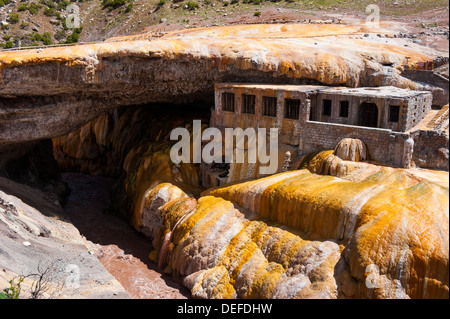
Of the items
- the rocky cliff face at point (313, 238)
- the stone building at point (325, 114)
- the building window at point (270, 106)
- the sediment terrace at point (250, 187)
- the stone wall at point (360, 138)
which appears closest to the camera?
the rocky cliff face at point (313, 238)

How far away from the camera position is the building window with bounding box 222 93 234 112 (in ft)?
84.2

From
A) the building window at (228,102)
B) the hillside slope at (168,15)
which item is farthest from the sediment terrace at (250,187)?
the hillside slope at (168,15)

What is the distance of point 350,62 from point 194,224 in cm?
1204

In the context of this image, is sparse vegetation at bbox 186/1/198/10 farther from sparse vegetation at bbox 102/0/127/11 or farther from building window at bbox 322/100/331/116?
building window at bbox 322/100/331/116

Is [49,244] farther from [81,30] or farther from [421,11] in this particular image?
[81,30]

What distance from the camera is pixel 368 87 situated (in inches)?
1008

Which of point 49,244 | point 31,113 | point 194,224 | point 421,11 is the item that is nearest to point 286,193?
point 194,224

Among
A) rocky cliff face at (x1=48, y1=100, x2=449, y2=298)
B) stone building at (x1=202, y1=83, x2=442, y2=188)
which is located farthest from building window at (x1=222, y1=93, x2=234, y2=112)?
rocky cliff face at (x1=48, y1=100, x2=449, y2=298)

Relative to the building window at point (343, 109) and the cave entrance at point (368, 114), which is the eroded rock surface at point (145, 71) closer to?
the building window at point (343, 109)

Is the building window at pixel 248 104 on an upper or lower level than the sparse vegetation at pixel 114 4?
lower

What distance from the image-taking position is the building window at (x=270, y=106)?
24.3 metres

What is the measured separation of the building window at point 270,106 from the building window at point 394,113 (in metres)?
5.49

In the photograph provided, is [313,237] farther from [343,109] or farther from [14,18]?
[14,18]

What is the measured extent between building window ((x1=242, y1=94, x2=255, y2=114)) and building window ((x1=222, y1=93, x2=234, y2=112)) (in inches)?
29.2
